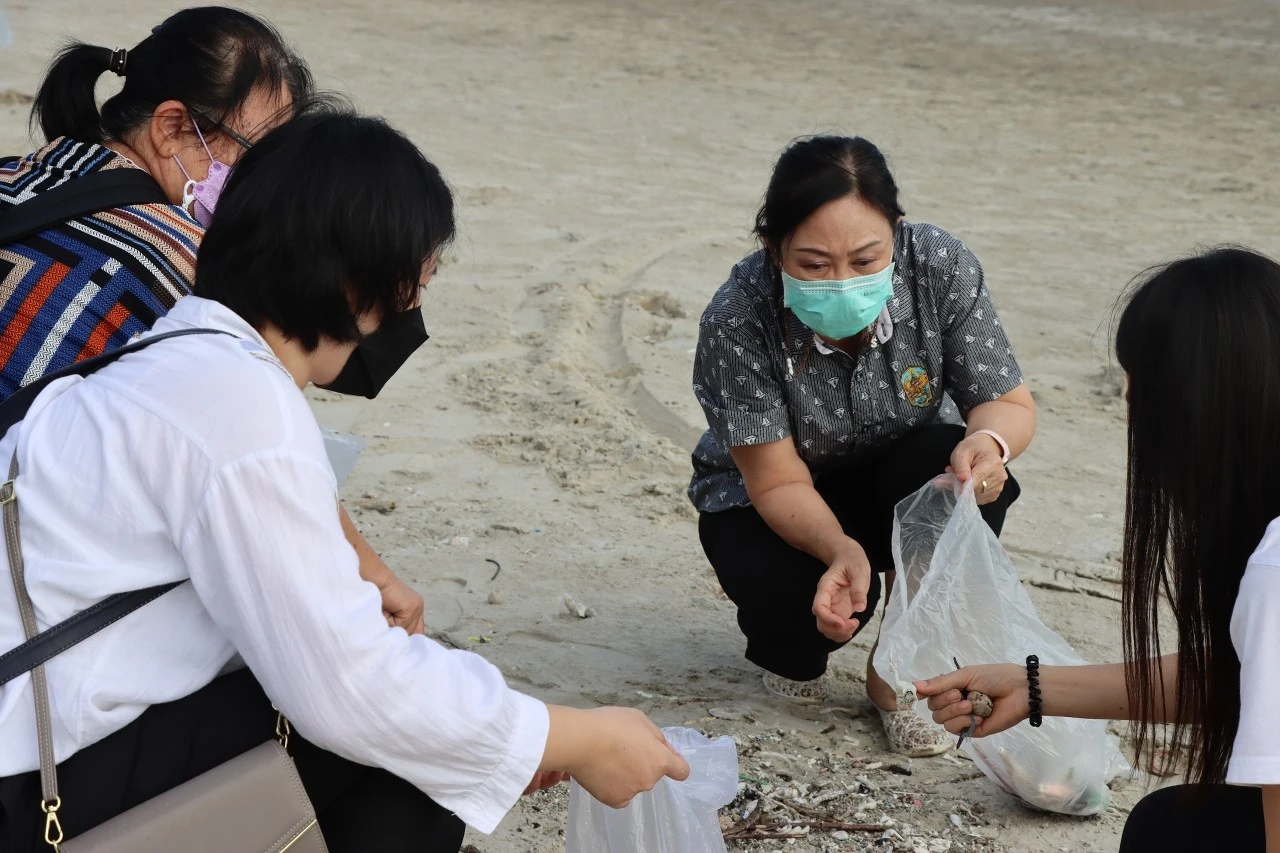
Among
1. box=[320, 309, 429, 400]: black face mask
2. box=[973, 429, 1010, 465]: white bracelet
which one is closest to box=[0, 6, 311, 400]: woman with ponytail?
box=[320, 309, 429, 400]: black face mask

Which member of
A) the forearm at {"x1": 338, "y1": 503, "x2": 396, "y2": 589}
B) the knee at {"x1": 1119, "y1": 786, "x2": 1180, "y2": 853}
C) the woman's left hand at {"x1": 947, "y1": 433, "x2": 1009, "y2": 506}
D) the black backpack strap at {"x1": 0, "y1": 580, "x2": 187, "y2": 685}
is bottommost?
the knee at {"x1": 1119, "y1": 786, "x2": 1180, "y2": 853}

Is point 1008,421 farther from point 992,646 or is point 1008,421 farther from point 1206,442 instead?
point 1206,442

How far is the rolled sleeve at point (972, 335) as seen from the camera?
9.37 feet

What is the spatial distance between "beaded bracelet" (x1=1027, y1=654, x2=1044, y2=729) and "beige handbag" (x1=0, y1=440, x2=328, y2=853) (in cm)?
113

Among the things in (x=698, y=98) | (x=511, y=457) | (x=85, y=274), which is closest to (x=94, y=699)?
(x=85, y=274)

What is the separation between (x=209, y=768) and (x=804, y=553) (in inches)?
58.3

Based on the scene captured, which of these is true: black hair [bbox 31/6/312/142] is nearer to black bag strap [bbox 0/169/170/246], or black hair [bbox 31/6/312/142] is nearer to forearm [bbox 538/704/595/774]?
black bag strap [bbox 0/169/170/246]

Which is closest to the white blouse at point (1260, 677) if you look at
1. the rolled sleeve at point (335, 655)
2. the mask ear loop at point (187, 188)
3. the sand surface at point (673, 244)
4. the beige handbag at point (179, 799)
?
the rolled sleeve at point (335, 655)

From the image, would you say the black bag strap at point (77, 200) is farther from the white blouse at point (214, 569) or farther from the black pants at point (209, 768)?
the black pants at point (209, 768)

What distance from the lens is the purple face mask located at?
255 centimetres

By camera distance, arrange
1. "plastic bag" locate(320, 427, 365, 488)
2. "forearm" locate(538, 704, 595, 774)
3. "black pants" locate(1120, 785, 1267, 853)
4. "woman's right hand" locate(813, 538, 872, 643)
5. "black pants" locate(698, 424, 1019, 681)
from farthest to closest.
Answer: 1. "plastic bag" locate(320, 427, 365, 488)
2. "black pants" locate(698, 424, 1019, 681)
3. "woman's right hand" locate(813, 538, 872, 643)
4. "black pants" locate(1120, 785, 1267, 853)
5. "forearm" locate(538, 704, 595, 774)

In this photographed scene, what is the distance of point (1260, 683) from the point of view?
1.52 m

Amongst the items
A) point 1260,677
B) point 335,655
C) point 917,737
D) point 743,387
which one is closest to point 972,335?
point 743,387

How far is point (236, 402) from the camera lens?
60.5 inches
